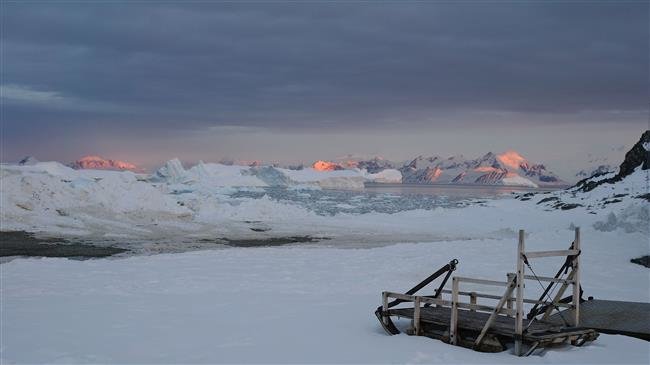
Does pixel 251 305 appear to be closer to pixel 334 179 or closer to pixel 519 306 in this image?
pixel 519 306

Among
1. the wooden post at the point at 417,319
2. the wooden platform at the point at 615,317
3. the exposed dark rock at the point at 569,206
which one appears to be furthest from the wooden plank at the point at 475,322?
the exposed dark rock at the point at 569,206

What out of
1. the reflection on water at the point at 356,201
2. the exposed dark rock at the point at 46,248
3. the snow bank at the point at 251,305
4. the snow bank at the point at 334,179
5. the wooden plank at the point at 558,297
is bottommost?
the snow bank at the point at 251,305

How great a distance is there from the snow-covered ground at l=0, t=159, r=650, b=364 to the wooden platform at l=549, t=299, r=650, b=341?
1.10 feet

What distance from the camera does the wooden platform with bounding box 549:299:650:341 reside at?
11844mm

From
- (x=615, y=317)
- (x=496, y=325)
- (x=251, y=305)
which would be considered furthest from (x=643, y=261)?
(x=251, y=305)

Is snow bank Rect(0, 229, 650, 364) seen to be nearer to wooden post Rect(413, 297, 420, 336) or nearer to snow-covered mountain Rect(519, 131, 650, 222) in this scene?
wooden post Rect(413, 297, 420, 336)

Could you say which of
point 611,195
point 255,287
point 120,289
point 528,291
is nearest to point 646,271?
point 528,291

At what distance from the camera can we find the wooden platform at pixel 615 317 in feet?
38.9

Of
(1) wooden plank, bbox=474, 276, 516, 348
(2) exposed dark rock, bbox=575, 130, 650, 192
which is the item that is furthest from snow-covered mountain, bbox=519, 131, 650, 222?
(1) wooden plank, bbox=474, 276, 516, 348

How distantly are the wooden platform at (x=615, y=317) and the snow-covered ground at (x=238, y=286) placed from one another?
1.10 ft

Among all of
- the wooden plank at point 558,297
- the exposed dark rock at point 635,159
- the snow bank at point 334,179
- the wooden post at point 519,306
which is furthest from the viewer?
the snow bank at point 334,179

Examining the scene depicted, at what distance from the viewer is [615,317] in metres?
12.9

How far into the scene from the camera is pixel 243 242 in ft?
102

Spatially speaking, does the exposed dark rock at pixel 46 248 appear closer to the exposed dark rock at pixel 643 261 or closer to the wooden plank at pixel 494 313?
the wooden plank at pixel 494 313
